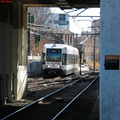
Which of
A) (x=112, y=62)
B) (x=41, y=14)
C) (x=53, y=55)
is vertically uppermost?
(x=41, y=14)

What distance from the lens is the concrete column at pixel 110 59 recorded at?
553 centimetres

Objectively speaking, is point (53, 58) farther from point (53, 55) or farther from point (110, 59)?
point (110, 59)

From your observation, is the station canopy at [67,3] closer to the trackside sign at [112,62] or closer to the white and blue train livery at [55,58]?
the trackside sign at [112,62]

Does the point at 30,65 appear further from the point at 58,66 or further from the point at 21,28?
the point at 21,28

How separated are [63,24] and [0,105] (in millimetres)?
78768

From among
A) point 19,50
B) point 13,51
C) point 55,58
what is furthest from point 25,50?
point 55,58

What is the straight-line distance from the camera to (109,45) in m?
5.54

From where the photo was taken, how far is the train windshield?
2997 cm

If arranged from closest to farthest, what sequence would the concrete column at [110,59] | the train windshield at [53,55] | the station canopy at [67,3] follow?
the concrete column at [110,59] → the station canopy at [67,3] → the train windshield at [53,55]

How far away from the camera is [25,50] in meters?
14.5

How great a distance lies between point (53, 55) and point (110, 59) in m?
24.7

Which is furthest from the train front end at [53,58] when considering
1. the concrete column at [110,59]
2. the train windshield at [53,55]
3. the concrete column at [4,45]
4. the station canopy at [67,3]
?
the concrete column at [110,59]

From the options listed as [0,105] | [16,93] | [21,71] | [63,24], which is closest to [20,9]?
[21,71]

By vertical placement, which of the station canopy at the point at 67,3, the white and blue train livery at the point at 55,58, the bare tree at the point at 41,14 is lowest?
the white and blue train livery at the point at 55,58
